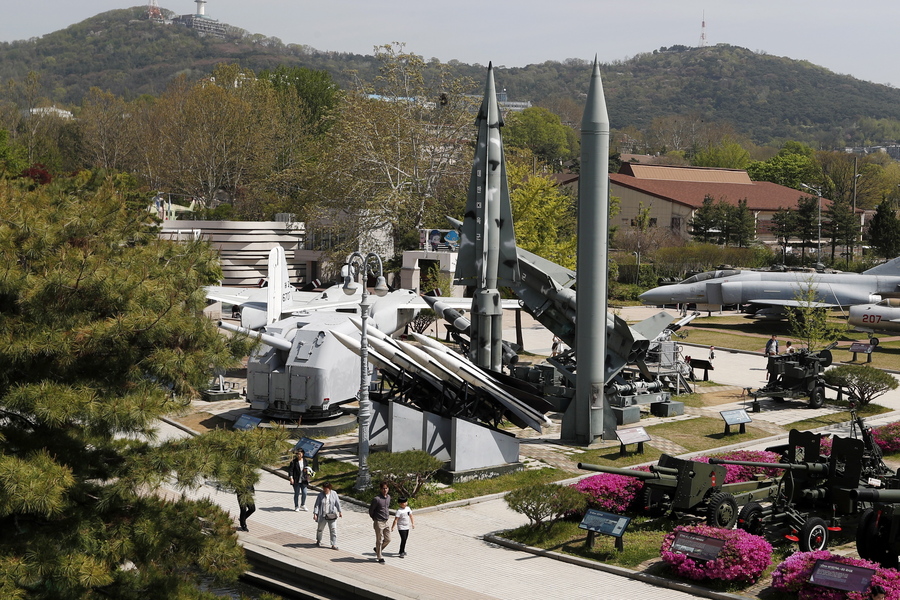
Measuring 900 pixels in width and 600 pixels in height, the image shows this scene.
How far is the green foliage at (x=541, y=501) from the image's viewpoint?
18828 millimetres

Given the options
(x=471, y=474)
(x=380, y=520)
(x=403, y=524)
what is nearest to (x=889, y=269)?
(x=471, y=474)

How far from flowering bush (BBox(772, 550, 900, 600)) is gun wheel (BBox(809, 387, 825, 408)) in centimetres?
1735

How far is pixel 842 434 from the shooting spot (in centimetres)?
2805

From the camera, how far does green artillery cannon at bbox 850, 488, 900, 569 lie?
611 inches

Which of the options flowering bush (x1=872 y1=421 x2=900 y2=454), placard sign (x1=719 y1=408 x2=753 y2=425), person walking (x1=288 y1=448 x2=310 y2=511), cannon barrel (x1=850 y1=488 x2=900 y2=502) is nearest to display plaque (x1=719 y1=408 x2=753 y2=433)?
placard sign (x1=719 y1=408 x2=753 y2=425)

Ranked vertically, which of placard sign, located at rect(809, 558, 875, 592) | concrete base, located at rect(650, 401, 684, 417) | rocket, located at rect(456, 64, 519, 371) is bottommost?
concrete base, located at rect(650, 401, 684, 417)

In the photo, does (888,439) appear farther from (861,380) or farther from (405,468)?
(405,468)

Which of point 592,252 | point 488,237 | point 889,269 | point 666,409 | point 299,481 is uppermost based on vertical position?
point 488,237

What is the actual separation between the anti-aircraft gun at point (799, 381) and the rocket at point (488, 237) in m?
9.13

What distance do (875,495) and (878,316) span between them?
34262 mm

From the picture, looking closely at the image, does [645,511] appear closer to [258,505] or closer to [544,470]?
[544,470]

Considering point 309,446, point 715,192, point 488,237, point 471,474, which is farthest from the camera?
point 715,192

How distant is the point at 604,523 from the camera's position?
18.1 m

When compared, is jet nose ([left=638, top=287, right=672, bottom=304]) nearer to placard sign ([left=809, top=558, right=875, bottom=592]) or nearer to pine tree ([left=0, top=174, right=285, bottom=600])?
placard sign ([left=809, top=558, right=875, bottom=592])
